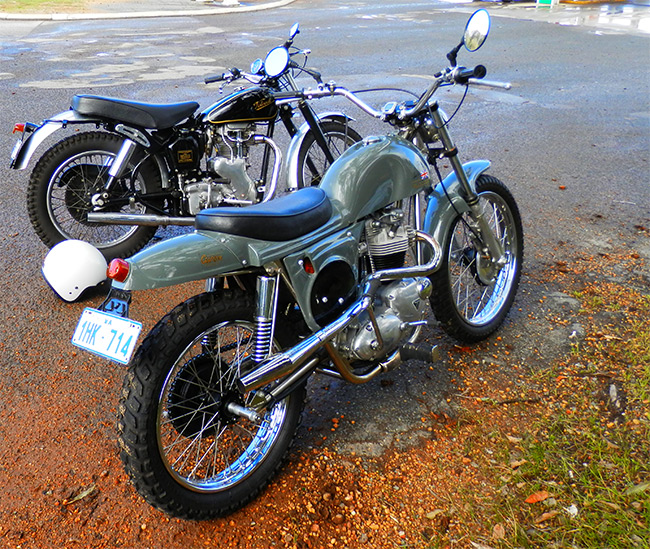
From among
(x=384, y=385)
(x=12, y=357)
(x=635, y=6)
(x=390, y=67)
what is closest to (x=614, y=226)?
(x=384, y=385)

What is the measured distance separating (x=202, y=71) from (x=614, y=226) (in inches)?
286

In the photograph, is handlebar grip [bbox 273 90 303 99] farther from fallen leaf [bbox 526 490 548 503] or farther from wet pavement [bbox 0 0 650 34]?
wet pavement [bbox 0 0 650 34]

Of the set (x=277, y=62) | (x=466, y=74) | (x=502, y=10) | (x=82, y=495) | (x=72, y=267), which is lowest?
(x=502, y=10)

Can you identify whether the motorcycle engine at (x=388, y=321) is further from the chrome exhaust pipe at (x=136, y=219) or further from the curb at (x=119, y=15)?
the curb at (x=119, y=15)

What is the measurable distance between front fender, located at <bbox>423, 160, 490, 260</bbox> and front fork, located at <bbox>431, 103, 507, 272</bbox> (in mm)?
43

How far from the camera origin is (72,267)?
12.1ft

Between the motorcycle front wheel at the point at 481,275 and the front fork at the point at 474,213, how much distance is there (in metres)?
0.05

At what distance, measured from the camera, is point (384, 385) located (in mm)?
3408

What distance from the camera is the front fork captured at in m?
3.29

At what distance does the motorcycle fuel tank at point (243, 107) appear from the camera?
4645mm

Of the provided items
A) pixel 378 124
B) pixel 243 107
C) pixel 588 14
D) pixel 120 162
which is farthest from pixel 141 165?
pixel 588 14

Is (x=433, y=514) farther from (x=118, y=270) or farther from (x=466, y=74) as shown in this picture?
(x=466, y=74)

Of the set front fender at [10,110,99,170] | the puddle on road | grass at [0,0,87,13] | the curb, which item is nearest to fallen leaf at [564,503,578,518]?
front fender at [10,110,99,170]

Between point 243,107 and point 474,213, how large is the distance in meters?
2.00
